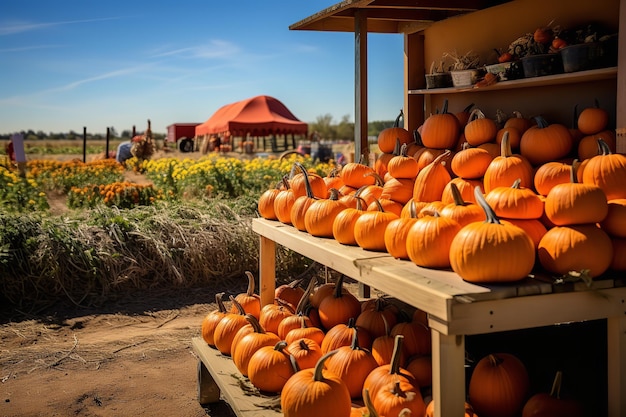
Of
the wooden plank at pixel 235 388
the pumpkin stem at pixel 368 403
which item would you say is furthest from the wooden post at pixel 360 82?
the pumpkin stem at pixel 368 403

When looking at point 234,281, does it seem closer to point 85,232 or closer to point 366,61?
point 85,232

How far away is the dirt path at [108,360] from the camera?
3869 mm

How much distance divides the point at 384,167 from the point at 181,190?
6.15 m

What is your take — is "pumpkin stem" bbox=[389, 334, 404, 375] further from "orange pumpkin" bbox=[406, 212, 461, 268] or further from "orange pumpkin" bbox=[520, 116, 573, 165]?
"orange pumpkin" bbox=[520, 116, 573, 165]

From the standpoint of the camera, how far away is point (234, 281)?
6805mm

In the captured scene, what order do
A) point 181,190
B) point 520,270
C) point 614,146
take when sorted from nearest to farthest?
point 520,270, point 614,146, point 181,190

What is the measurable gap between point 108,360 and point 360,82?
2749 millimetres

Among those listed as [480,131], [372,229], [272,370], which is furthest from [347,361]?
[480,131]

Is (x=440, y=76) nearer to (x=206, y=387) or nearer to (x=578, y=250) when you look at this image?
(x=578, y=250)

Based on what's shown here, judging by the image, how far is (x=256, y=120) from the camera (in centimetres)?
2930

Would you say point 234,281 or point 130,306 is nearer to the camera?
point 130,306

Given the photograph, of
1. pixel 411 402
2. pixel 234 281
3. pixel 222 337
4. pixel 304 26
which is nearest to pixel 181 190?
pixel 234 281

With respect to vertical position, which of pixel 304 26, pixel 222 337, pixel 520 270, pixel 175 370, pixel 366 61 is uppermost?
pixel 304 26

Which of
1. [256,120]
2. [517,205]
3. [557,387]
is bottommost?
[557,387]
